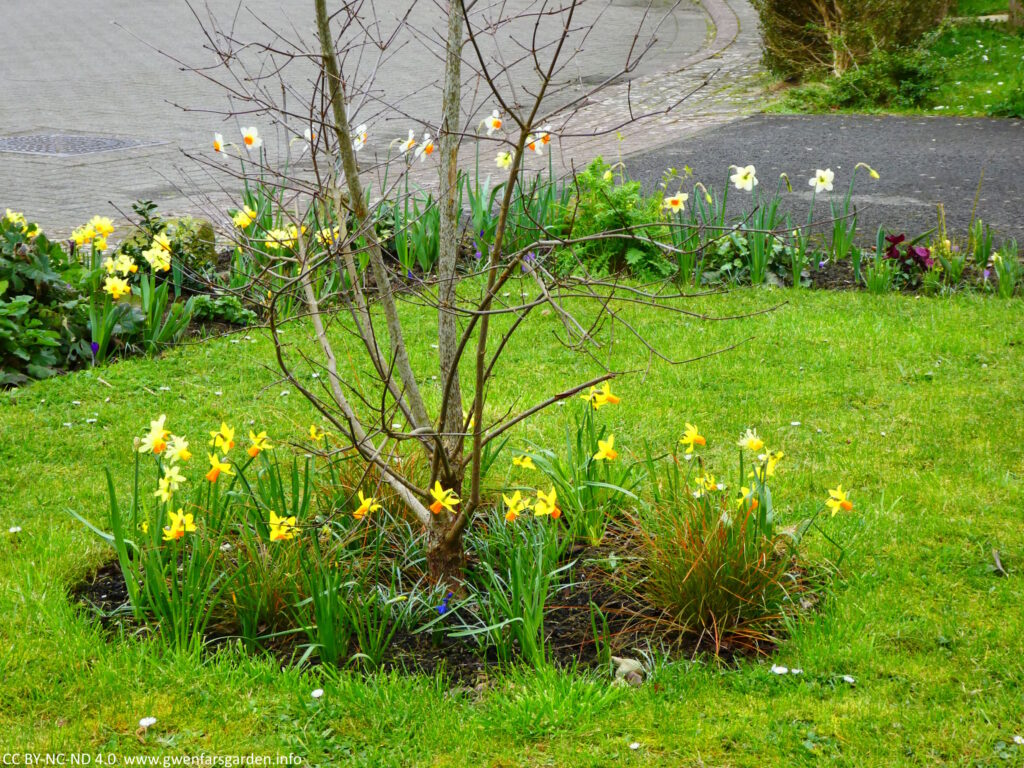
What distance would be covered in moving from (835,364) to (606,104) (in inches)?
304

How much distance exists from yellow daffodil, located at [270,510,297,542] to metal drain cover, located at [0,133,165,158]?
7801mm

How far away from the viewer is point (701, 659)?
9.62 ft

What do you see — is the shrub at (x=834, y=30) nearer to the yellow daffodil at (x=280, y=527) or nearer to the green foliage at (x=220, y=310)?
the green foliage at (x=220, y=310)

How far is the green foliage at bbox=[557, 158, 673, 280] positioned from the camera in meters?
6.12

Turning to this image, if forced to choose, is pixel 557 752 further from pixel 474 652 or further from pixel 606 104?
pixel 606 104

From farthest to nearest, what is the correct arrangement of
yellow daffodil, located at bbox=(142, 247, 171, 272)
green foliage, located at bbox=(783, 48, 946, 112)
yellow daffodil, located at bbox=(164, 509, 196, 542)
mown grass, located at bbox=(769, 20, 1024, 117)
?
green foliage, located at bbox=(783, 48, 946, 112) < mown grass, located at bbox=(769, 20, 1024, 117) < yellow daffodil, located at bbox=(142, 247, 171, 272) < yellow daffodil, located at bbox=(164, 509, 196, 542)

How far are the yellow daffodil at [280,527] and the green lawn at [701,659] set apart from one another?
1.11ft

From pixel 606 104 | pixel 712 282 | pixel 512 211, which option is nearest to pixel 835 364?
pixel 712 282

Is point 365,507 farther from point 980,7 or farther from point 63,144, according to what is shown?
point 980,7

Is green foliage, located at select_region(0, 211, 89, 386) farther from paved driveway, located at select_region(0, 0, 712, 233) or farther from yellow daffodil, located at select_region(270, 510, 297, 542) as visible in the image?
yellow daffodil, located at select_region(270, 510, 297, 542)

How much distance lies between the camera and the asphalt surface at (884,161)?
741 centimetres

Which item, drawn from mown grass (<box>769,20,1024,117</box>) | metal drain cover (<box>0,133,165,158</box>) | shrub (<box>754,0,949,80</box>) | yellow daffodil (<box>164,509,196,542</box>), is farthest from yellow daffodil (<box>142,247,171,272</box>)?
shrub (<box>754,0,949,80</box>)

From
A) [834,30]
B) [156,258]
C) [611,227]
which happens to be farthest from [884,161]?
[156,258]

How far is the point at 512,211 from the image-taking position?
6258 mm
